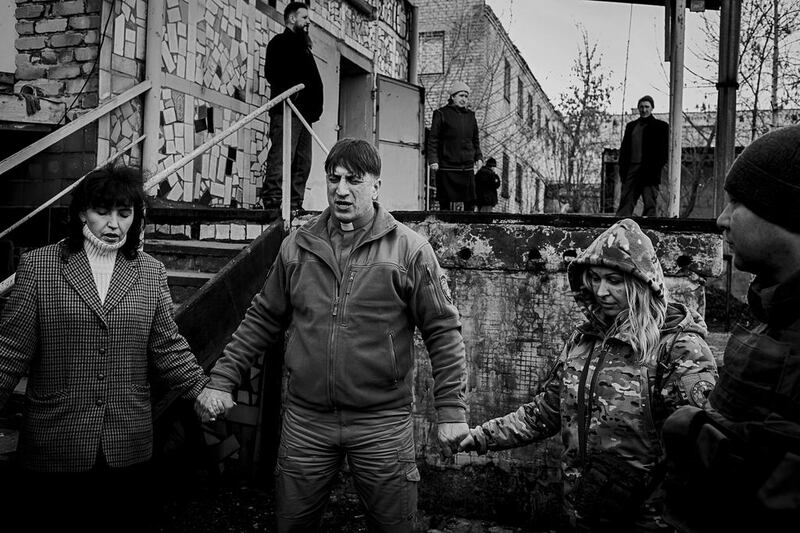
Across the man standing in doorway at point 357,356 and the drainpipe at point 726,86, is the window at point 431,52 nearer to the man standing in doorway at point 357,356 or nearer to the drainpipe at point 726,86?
the drainpipe at point 726,86

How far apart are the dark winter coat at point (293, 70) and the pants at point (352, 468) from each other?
4.45 metres

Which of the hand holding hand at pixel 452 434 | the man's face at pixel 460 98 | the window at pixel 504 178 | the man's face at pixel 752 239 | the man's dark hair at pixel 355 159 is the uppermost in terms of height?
the window at pixel 504 178

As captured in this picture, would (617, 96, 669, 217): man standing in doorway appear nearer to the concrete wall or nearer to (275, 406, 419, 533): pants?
the concrete wall

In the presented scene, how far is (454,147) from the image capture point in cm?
834

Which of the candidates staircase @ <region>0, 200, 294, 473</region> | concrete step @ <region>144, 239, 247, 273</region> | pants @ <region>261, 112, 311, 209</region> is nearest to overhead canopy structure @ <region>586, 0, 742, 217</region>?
pants @ <region>261, 112, 311, 209</region>

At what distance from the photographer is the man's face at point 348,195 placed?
2.86 meters

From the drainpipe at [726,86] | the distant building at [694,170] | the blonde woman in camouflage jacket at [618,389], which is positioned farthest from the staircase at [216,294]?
the distant building at [694,170]

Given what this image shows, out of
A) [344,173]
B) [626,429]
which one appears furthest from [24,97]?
[626,429]

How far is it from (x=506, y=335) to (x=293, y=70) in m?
3.51

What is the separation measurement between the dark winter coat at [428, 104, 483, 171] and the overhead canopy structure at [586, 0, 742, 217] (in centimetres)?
239

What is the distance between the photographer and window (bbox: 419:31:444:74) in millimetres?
19438

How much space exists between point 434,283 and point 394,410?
0.55 metres

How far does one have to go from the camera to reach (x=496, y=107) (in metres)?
19.9

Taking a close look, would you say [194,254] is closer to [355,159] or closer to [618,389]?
[355,159]
